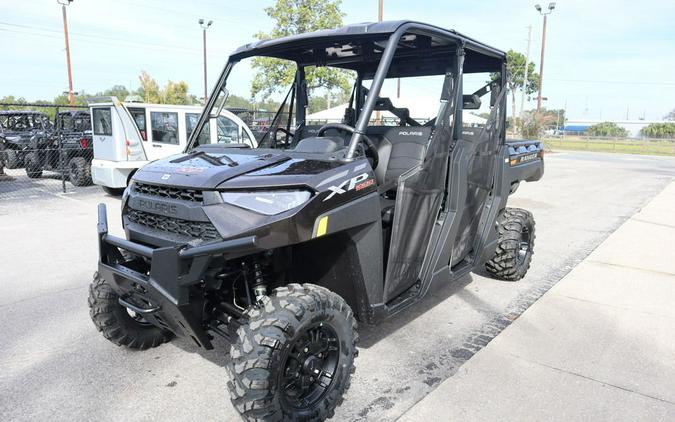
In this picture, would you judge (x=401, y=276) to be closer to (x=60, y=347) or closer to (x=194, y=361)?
(x=194, y=361)

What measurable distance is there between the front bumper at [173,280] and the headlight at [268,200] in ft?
0.71

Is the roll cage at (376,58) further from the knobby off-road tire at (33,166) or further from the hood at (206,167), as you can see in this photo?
the knobby off-road tire at (33,166)

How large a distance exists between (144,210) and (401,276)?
5.65 ft

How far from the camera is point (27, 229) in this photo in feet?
25.5

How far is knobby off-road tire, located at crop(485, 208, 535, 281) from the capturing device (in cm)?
523

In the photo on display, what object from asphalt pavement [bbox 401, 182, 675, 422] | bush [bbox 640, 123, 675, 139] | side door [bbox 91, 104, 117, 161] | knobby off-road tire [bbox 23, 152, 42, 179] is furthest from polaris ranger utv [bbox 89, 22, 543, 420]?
bush [bbox 640, 123, 675, 139]

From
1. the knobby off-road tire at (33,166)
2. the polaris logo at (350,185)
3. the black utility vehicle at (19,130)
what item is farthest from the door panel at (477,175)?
the black utility vehicle at (19,130)

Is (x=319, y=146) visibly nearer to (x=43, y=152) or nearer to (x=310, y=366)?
(x=310, y=366)

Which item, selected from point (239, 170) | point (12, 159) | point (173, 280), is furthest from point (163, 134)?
point (173, 280)

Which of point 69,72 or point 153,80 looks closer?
point 69,72

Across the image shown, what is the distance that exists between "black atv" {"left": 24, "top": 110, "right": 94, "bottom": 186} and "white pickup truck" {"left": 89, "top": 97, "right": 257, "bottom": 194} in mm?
1370

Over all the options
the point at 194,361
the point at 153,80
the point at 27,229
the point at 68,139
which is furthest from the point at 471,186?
the point at 153,80

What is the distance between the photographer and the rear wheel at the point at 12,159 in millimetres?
15070

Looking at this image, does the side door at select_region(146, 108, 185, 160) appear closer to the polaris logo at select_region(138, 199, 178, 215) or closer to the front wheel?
the front wheel
